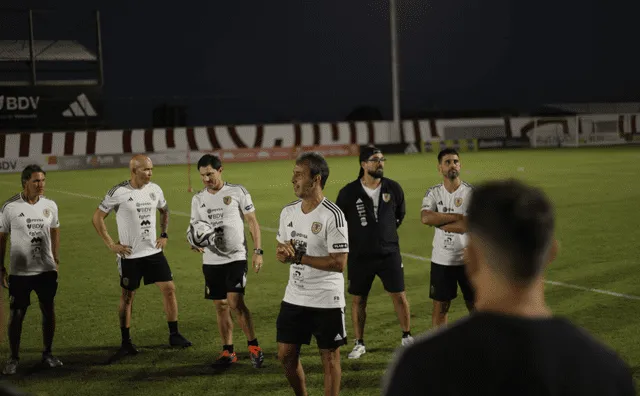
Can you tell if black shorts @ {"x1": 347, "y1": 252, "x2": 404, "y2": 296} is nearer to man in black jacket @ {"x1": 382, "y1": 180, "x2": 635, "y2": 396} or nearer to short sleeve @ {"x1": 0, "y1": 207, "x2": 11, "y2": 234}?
short sleeve @ {"x1": 0, "y1": 207, "x2": 11, "y2": 234}

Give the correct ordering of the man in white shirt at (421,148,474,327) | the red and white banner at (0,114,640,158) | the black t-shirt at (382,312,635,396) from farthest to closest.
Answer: the red and white banner at (0,114,640,158) < the man in white shirt at (421,148,474,327) < the black t-shirt at (382,312,635,396)

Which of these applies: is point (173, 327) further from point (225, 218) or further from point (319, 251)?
point (319, 251)

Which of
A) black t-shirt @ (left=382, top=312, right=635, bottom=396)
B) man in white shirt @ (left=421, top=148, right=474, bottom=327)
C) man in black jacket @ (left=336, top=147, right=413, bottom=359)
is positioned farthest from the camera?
man in black jacket @ (left=336, top=147, right=413, bottom=359)

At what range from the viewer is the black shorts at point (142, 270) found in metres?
8.34

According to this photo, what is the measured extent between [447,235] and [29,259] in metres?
4.17

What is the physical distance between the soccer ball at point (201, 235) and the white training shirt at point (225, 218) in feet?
0.45

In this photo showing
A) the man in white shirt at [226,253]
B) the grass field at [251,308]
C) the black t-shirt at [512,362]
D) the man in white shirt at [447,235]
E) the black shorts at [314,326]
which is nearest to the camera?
the black t-shirt at [512,362]

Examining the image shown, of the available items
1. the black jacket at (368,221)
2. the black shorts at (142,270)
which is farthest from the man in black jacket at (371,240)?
the black shorts at (142,270)

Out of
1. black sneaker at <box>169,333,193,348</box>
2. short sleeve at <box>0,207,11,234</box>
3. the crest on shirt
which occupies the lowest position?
black sneaker at <box>169,333,193,348</box>

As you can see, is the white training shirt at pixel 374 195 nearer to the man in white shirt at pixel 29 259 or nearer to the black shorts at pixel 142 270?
the black shorts at pixel 142 270

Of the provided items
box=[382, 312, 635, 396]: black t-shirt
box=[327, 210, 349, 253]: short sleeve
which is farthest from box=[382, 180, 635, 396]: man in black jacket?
box=[327, 210, 349, 253]: short sleeve

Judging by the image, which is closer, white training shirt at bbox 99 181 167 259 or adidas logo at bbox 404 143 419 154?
white training shirt at bbox 99 181 167 259

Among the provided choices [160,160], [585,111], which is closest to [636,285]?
[160,160]

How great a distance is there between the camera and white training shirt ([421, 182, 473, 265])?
761 cm
